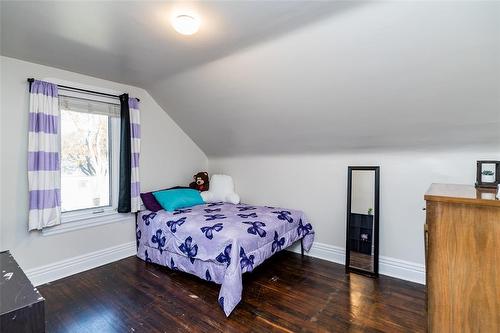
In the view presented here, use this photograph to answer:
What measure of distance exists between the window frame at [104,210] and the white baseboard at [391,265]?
95.6 inches

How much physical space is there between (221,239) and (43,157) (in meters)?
1.87

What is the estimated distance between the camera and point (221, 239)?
2264 millimetres

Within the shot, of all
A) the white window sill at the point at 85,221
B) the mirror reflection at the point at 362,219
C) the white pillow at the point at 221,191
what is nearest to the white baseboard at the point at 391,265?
the mirror reflection at the point at 362,219

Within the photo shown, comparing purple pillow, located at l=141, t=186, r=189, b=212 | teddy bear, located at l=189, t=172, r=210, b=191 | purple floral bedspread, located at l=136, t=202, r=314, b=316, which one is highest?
teddy bear, located at l=189, t=172, r=210, b=191

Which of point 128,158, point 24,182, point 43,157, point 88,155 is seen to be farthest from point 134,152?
point 24,182

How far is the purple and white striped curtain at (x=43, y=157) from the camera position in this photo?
2.41 m

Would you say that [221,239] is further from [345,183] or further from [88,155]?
[88,155]

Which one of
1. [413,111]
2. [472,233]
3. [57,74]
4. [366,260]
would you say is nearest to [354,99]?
[413,111]

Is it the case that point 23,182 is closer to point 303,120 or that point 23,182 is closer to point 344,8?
point 303,120

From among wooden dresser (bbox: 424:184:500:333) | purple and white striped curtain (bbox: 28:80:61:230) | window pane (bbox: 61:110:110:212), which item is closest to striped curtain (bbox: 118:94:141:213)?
window pane (bbox: 61:110:110:212)

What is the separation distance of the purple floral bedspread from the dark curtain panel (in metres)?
0.25

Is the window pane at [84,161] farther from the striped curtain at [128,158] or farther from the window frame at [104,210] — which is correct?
the striped curtain at [128,158]

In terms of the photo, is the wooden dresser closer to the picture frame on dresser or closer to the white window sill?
the picture frame on dresser

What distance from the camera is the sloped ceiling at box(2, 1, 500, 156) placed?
1.59 meters
